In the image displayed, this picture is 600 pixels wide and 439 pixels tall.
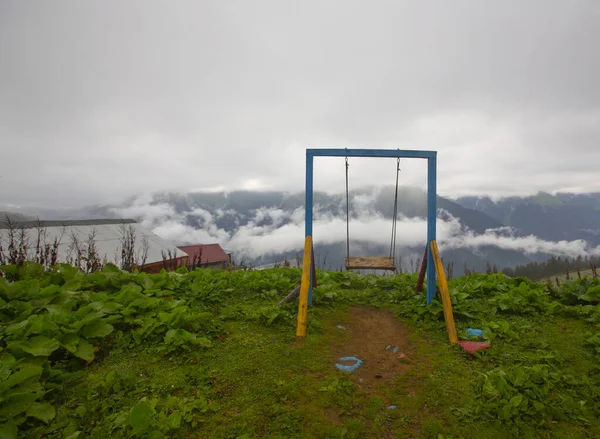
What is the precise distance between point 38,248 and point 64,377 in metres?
5.67

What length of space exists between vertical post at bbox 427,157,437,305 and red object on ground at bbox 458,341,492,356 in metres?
1.32

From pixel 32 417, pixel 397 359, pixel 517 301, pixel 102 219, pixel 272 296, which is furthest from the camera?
pixel 102 219

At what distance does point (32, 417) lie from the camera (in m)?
2.58

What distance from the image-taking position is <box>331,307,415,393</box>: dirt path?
3.67 metres

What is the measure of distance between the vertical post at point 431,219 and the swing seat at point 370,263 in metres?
0.96

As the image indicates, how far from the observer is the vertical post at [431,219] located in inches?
219

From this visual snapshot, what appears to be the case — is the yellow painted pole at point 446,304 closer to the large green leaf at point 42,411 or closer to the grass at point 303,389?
the grass at point 303,389

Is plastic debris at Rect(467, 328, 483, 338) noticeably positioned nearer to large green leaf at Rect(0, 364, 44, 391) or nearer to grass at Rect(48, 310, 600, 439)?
grass at Rect(48, 310, 600, 439)

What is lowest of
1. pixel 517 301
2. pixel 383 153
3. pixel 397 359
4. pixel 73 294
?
pixel 397 359

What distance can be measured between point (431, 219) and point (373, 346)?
8.55ft

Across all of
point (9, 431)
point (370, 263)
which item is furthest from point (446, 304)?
point (9, 431)

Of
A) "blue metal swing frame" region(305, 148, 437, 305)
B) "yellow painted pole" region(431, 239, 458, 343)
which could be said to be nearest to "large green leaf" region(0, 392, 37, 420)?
"blue metal swing frame" region(305, 148, 437, 305)

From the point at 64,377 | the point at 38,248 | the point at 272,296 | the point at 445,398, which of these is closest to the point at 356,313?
the point at 272,296

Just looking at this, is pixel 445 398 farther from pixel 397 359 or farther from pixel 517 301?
pixel 517 301
